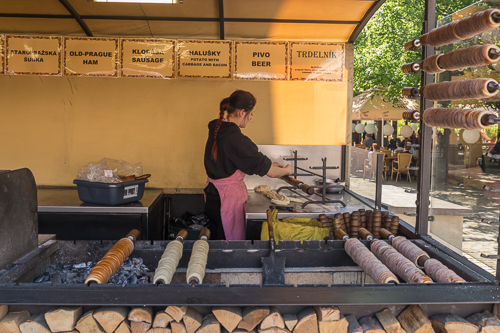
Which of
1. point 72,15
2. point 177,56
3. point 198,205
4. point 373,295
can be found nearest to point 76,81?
point 72,15

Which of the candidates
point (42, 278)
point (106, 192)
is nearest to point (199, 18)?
point (106, 192)

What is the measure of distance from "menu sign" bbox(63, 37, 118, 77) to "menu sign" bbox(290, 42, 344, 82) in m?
2.08

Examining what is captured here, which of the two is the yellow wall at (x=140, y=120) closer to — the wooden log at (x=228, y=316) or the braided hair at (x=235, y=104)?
the braided hair at (x=235, y=104)

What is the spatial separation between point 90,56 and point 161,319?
3.91m

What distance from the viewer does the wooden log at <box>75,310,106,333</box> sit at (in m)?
1.65

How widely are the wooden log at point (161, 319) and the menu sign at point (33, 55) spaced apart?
156 inches

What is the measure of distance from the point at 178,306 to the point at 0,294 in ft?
2.33

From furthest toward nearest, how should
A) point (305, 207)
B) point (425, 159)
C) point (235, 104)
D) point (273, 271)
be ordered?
point (305, 207), point (235, 104), point (425, 159), point (273, 271)

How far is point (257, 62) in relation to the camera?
15.9 feet

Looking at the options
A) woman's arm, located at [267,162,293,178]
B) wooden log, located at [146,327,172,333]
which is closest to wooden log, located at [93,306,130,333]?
wooden log, located at [146,327,172,333]

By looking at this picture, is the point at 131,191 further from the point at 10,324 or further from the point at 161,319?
the point at 161,319

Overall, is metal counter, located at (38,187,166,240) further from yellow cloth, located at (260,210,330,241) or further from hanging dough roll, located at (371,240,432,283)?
hanging dough roll, located at (371,240,432,283)

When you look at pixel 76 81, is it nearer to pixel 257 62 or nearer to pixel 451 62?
pixel 257 62

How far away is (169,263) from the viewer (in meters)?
1.92
